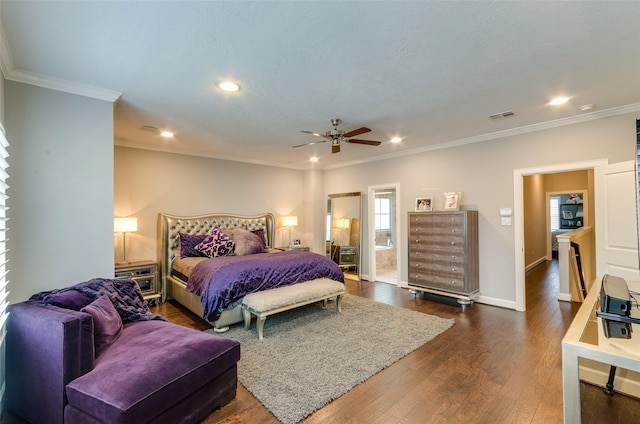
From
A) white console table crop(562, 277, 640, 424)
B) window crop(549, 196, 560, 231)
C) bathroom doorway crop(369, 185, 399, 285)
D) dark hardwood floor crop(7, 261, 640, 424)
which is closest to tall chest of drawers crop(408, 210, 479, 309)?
dark hardwood floor crop(7, 261, 640, 424)

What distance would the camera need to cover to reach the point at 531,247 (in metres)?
7.25

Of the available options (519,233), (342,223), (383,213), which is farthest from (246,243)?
(519,233)

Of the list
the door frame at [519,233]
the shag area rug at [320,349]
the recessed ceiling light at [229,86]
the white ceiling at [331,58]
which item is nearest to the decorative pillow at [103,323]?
the shag area rug at [320,349]

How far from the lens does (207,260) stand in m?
4.12

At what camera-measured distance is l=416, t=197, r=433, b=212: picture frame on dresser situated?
509 centimetres

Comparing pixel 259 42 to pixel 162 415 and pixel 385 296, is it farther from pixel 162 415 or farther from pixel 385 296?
pixel 385 296

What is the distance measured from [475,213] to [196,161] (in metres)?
5.10

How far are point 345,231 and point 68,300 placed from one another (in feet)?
17.1

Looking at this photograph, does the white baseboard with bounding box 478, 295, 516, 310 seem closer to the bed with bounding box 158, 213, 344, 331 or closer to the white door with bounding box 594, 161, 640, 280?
the white door with bounding box 594, 161, 640, 280

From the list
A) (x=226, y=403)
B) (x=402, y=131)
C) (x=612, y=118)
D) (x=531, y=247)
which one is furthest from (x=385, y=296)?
(x=531, y=247)

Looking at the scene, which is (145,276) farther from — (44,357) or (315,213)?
(315,213)

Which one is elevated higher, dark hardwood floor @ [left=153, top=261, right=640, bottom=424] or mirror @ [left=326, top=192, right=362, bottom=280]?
mirror @ [left=326, top=192, right=362, bottom=280]

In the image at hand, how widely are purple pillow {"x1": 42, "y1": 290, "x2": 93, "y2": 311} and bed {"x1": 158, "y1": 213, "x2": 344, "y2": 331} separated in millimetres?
1287

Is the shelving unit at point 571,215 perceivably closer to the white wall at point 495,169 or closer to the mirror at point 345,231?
the white wall at point 495,169
